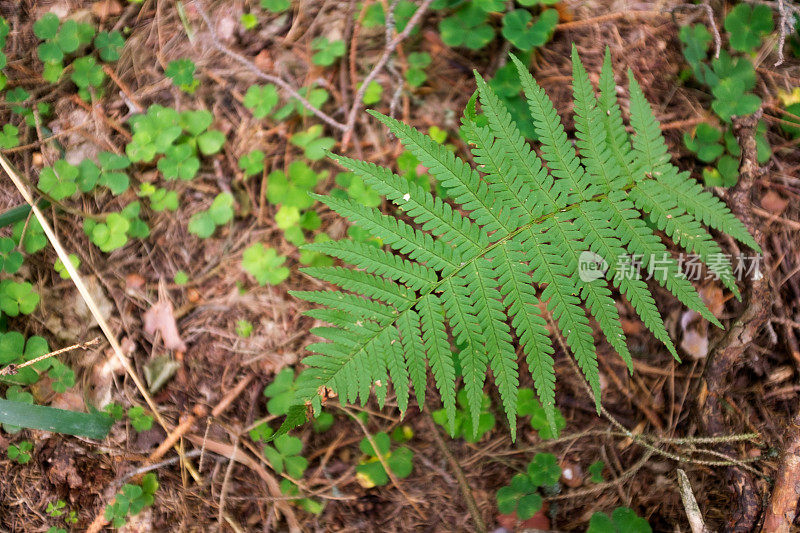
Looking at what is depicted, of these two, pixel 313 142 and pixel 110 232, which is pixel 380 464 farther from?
pixel 110 232

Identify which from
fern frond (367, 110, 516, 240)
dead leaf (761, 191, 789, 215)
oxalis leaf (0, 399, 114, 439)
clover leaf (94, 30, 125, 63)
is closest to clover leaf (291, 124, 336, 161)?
fern frond (367, 110, 516, 240)

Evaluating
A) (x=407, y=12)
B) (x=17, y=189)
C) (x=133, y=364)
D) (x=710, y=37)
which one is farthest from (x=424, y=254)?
(x=17, y=189)

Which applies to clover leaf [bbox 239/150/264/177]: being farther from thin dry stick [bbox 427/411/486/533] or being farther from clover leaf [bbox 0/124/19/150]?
thin dry stick [bbox 427/411/486/533]

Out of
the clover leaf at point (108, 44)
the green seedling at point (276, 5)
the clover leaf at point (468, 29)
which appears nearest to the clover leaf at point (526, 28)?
the clover leaf at point (468, 29)

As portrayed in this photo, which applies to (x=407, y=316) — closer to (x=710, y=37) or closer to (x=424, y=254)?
(x=424, y=254)

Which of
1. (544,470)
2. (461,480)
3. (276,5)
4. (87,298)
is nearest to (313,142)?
(276,5)
